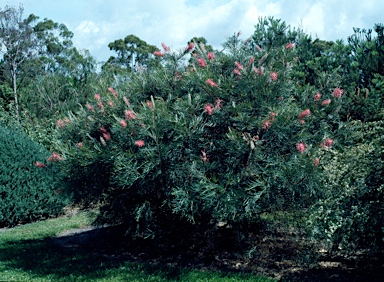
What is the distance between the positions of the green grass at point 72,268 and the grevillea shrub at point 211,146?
2.01ft

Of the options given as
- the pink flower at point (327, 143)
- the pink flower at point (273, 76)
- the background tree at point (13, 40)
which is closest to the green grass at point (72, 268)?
the pink flower at point (327, 143)

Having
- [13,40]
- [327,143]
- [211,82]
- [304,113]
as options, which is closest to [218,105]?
[211,82]

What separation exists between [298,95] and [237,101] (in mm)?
1333

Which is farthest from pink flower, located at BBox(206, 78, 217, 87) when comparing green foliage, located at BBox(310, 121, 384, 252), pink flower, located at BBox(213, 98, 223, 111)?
green foliage, located at BBox(310, 121, 384, 252)

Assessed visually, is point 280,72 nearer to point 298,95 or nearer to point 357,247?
point 298,95

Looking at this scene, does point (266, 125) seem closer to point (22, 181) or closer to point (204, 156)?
point (204, 156)

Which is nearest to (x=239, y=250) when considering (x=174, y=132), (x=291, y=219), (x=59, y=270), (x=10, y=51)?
(x=291, y=219)

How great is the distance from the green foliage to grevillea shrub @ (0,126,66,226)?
7184 millimetres

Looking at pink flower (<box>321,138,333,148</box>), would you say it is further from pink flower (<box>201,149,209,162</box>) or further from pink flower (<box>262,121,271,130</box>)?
pink flower (<box>201,149,209,162</box>)

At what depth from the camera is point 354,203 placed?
6.38m

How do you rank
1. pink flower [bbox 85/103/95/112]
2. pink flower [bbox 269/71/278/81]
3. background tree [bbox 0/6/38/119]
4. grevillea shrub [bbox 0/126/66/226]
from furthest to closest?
1. background tree [bbox 0/6/38/119]
2. grevillea shrub [bbox 0/126/66/226]
3. pink flower [bbox 85/103/95/112]
4. pink flower [bbox 269/71/278/81]

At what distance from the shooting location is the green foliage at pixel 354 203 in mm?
6172

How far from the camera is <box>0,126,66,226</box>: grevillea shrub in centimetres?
1202

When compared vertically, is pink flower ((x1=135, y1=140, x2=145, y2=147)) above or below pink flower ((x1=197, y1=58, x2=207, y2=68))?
below
